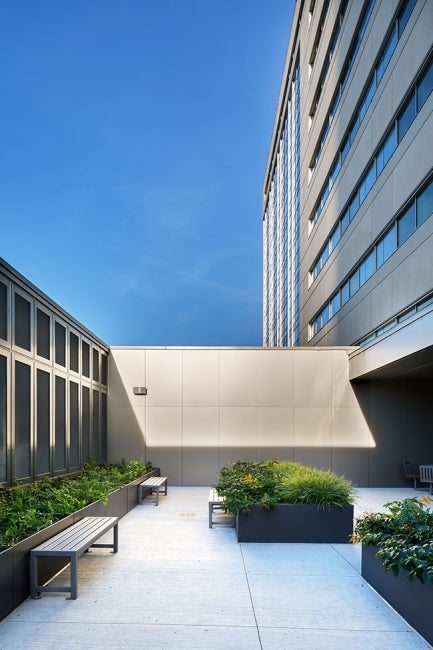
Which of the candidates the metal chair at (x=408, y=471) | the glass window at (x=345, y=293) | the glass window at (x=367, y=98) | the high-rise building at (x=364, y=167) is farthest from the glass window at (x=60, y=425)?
the glass window at (x=367, y=98)

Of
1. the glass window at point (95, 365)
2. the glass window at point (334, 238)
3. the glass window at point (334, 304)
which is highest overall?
the glass window at point (334, 238)

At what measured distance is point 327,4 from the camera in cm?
2373

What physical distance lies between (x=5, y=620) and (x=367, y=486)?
1228 cm

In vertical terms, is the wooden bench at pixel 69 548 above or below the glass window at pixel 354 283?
below

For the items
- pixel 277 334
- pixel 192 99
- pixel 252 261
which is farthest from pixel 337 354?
pixel 252 261

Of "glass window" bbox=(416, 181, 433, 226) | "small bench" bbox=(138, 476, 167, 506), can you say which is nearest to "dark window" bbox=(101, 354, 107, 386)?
"small bench" bbox=(138, 476, 167, 506)

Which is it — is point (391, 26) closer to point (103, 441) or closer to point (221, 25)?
point (103, 441)

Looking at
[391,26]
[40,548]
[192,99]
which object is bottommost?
[40,548]

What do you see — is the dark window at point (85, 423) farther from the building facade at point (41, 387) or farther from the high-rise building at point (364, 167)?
the high-rise building at point (364, 167)

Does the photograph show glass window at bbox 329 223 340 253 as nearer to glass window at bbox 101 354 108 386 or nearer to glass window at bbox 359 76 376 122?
glass window at bbox 359 76 376 122

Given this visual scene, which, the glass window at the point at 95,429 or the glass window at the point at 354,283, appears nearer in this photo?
the glass window at the point at 95,429

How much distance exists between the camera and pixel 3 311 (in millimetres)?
8812

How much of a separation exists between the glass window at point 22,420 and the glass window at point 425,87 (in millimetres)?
10042

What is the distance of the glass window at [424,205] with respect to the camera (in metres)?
12.0
